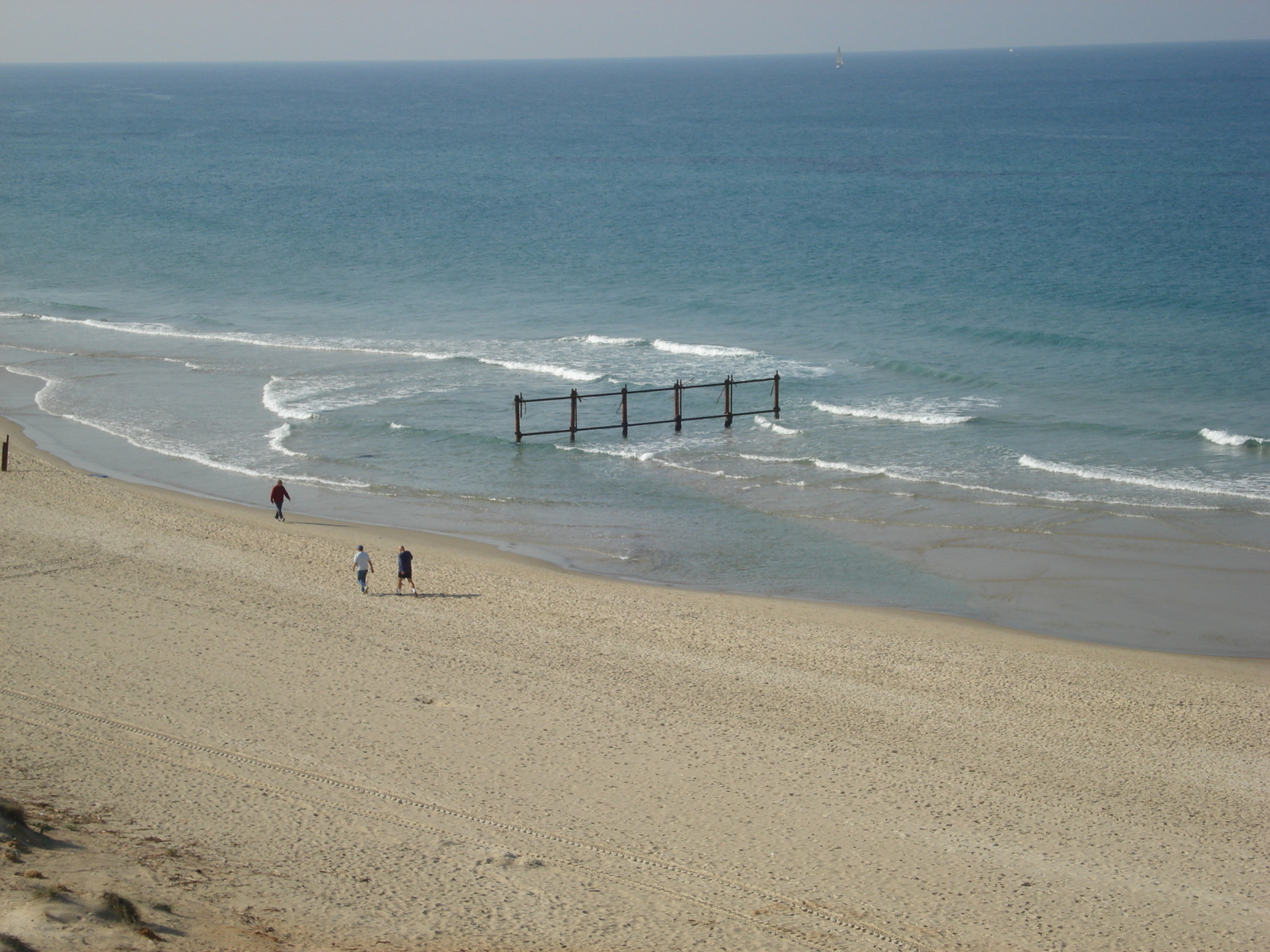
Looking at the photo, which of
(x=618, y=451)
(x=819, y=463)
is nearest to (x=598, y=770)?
(x=819, y=463)

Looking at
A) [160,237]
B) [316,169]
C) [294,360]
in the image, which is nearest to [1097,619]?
[294,360]

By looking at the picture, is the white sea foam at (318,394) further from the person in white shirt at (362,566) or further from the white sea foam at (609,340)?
the person in white shirt at (362,566)

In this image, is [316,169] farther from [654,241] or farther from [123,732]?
[123,732]

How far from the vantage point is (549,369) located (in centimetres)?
4072

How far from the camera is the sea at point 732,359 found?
2542cm

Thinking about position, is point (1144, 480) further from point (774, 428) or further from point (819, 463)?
point (774, 428)

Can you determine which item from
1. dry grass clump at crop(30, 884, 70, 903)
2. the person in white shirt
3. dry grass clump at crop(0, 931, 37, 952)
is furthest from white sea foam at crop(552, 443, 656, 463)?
dry grass clump at crop(0, 931, 37, 952)

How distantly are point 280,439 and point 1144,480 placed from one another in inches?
910

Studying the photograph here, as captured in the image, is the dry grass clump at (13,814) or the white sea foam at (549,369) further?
the white sea foam at (549,369)

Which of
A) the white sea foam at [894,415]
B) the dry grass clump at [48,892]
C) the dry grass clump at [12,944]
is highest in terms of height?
the white sea foam at [894,415]

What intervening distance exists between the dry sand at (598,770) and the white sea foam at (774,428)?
12445 millimetres

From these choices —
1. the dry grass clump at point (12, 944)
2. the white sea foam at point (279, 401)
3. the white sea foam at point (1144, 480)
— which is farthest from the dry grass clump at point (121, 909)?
the white sea foam at point (279, 401)

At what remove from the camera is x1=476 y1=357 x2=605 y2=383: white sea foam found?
39.5 m

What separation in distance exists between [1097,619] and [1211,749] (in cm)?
561
